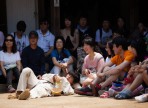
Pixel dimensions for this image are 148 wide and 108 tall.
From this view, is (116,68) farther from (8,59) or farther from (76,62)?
(8,59)

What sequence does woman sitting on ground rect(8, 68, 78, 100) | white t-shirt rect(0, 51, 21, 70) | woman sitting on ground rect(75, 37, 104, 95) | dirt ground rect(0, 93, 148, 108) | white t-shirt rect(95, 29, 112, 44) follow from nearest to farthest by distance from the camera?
dirt ground rect(0, 93, 148, 108) → woman sitting on ground rect(8, 68, 78, 100) → woman sitting on ground rect(75, 37, 104, 95) → white t-shirt rect(0, 51, 21, 70) → white t-shirt rect(95, 29, 112, 44)

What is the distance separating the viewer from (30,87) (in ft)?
A: 30.9

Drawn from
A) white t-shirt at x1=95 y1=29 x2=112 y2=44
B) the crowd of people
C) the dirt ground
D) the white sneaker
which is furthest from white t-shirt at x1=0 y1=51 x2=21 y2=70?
the white sneaker

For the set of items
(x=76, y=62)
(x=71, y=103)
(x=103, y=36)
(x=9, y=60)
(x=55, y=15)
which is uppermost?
(x=55, y=15)

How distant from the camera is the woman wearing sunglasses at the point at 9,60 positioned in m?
10.0

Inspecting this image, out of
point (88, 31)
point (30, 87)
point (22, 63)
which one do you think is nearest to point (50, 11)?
point (88, 31)

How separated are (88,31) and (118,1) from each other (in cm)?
228

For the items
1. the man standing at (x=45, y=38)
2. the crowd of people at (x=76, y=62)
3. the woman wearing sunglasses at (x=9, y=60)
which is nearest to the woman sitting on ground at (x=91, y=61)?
the crowd of people at (x=76, y=62)

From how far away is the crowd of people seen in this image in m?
8.83

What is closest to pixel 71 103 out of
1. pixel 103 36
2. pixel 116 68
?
pixel 116 68

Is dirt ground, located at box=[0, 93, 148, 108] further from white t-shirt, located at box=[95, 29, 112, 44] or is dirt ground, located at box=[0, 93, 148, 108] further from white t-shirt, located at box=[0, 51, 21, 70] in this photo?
white t-shirt, located at box=[95, 29, 112, 44]

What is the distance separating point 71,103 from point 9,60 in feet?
7.90

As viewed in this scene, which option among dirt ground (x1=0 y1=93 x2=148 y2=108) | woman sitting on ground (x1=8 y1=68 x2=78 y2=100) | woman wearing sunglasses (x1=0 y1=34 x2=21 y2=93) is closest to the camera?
dirt ground (x1=0 y1=93 x2=148 y2=108)

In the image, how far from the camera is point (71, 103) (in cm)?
835
